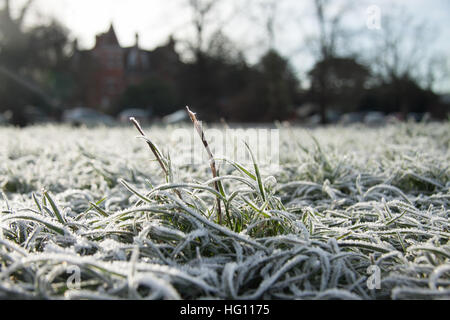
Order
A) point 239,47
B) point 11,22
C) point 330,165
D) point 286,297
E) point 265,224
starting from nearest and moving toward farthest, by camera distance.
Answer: point 286,297 < point 265,224 < point 330,165 < point 11,22 < point 239,47

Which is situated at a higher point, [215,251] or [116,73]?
[116,73]

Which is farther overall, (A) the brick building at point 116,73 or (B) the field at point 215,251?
(A) the brick building at point 116,73

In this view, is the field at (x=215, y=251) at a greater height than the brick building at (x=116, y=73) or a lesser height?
lesser

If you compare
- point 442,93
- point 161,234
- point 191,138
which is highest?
point 442,93

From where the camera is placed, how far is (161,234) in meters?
0.90

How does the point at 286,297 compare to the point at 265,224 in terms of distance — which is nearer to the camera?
the point at 286,297

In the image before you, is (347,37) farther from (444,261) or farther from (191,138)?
(444,261)

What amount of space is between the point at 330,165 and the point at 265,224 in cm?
99

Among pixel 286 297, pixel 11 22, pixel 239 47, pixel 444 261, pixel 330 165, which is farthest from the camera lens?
pixel 239 47

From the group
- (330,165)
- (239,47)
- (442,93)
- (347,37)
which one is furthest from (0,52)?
(442,93)

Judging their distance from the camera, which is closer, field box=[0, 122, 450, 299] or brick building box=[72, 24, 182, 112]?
field box=[0, 122, 450, 299]

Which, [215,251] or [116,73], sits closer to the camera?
[215,251]

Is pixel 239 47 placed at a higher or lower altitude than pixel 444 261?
higher

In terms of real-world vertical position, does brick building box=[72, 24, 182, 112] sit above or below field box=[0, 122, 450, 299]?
above
